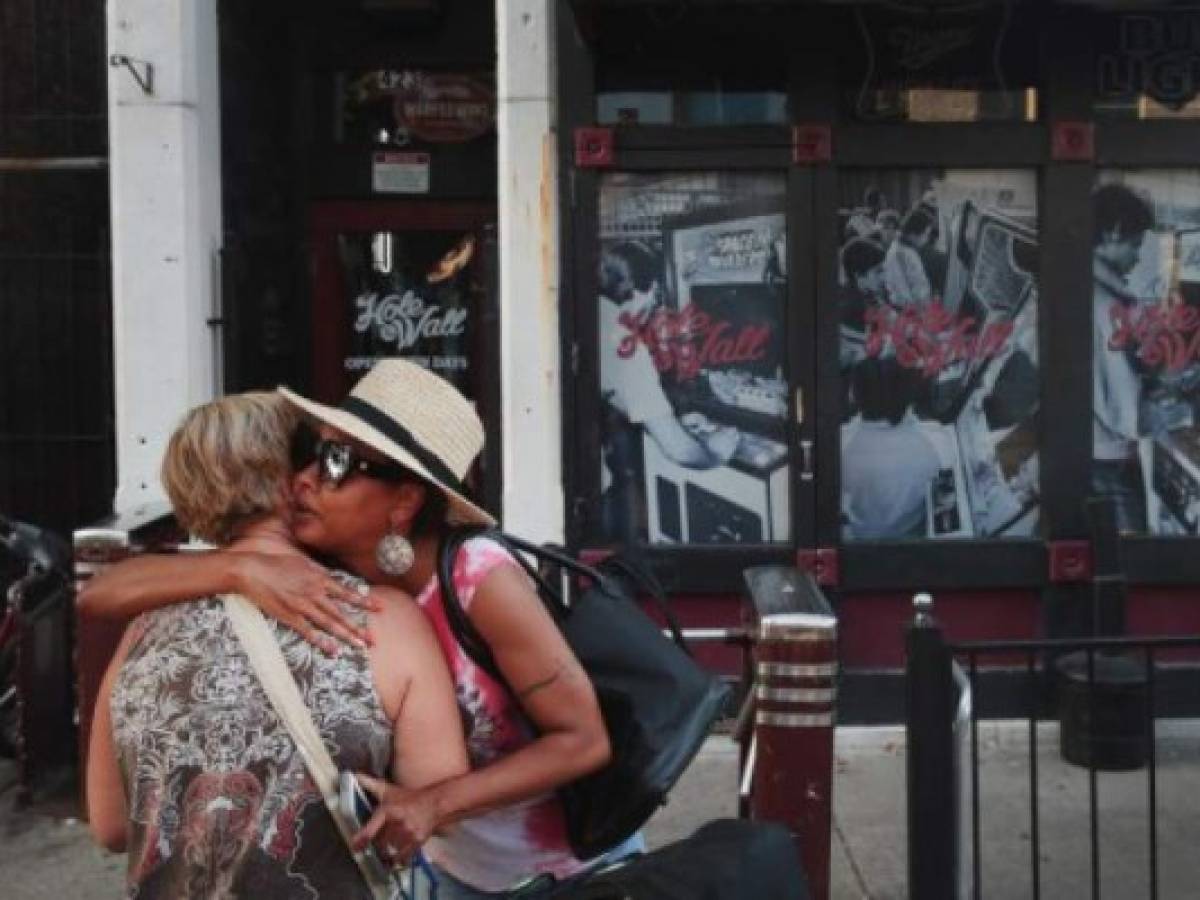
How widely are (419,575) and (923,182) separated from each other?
490 cm

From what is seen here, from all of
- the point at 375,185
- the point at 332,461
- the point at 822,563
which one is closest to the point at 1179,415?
the point at 822,563

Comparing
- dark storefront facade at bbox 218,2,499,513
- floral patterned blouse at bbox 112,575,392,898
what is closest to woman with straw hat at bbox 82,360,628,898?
floral patterned blouse at bbox 112,575,392,898

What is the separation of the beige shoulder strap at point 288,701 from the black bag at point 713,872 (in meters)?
0.41

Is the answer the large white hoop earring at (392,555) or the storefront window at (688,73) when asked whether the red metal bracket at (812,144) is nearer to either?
the storefront window at (688,73)

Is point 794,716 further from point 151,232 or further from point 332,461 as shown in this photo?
point 151,232

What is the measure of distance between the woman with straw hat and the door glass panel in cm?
585

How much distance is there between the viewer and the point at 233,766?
2.06 meters

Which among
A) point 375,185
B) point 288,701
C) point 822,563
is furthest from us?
point 375,185

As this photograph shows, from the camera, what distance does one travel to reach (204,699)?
2.07 meters

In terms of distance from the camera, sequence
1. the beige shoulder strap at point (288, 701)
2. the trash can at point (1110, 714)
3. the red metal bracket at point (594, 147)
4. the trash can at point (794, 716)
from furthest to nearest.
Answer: the red metal bracket at point (594, 147) → the trash can at point (1110, 714) → the trash can at point (794, 716) → the beige shoulder strap at point (288, 701)

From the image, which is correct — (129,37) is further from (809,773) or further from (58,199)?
(809,773)

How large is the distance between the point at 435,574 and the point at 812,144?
4.70m

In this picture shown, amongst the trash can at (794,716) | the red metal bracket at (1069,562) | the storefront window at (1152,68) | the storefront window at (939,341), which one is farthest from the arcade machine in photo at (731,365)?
the trash can at (794,716)

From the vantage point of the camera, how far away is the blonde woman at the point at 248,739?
2.06 m
